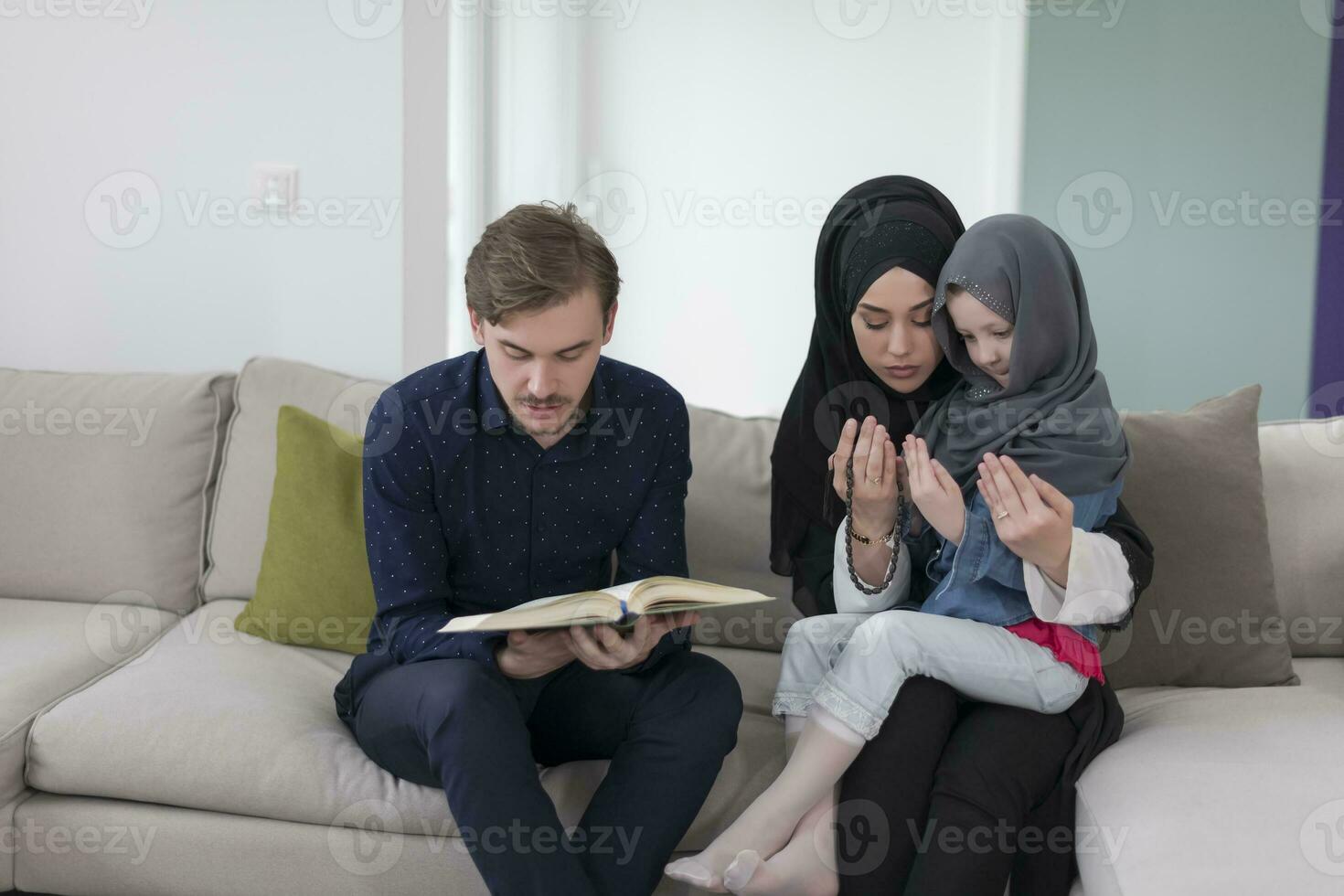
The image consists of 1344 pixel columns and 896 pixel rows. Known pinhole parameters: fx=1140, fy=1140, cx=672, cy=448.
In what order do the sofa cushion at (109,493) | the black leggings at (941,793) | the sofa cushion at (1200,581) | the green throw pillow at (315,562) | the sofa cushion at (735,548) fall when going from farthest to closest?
1. the sofa cushion at (109,493)
2. the sofa cushion at (735,548)
3. the green throw pillow at (315,562)
4. the sofa cushion at (1200,581)
5. the black leggings at (941,793)

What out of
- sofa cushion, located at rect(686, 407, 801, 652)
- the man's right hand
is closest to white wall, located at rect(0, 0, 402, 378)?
sofa cushion, located at rect(686, 407, 801, 652)

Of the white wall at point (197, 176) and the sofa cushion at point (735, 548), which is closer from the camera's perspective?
the sofa cushion at point (735, 548)

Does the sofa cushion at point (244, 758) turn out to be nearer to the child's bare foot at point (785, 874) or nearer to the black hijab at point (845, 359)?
the child's bare foot at point (785, 874)

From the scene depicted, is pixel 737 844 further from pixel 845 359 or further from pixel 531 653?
pixel 845 359

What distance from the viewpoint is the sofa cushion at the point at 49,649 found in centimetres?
161

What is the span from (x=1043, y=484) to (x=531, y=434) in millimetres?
685

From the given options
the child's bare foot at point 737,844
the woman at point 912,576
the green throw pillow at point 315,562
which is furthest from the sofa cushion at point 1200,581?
the green throw pillow at point 315,562

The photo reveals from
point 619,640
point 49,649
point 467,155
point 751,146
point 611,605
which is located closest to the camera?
point 611,605

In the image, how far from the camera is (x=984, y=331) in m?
1.54

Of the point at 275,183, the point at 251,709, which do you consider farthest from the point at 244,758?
the point at 275,183

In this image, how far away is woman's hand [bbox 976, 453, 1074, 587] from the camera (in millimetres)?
1440

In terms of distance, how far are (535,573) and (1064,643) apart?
73 centimetres

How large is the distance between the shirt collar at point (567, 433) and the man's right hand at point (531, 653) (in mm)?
278

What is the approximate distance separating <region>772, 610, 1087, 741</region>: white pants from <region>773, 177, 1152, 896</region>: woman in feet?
0.08
